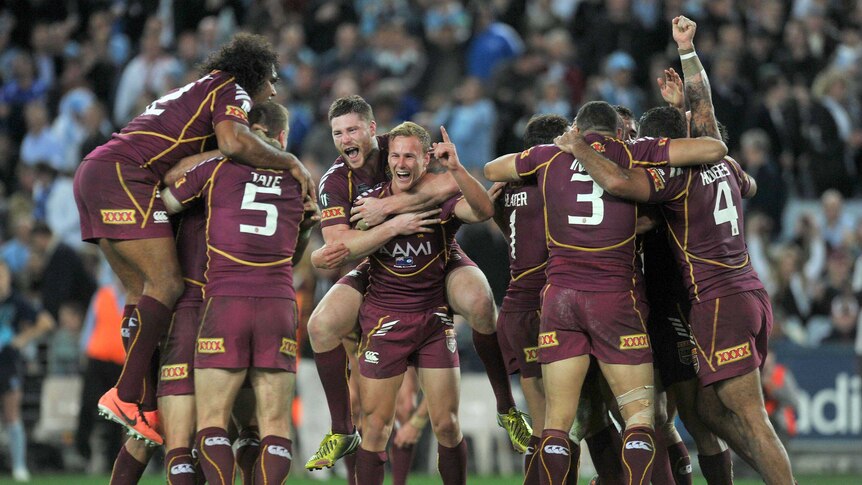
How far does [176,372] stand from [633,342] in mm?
3249

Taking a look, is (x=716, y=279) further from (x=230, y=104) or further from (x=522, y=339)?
(x=230, y=104)

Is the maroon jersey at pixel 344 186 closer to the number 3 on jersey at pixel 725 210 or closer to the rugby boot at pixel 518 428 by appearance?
the rugby boot at pixel 518 428

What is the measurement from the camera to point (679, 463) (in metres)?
10.2

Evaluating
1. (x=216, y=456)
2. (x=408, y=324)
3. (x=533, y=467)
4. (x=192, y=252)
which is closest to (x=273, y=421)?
(x=216, y=456)

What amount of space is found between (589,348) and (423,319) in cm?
140

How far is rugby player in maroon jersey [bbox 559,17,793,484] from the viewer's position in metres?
9.21

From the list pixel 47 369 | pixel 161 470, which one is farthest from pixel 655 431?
pixel 47 369

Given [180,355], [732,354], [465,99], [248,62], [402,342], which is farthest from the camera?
[465,99]

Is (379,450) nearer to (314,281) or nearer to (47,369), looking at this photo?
(314,281)

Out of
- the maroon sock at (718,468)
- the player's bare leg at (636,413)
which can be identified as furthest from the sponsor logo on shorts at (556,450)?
the maroon sock at (718,468)

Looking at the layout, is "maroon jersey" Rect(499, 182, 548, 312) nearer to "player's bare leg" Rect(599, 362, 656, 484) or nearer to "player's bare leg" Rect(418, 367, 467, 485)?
"player's bare leg" Rect(418, 367, 467, 485)

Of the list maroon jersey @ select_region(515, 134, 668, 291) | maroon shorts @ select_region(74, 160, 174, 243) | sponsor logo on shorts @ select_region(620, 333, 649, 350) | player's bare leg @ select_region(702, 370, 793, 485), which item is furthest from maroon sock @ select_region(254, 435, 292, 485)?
player's bare leg @ select_region(702, 370, 793, 485)

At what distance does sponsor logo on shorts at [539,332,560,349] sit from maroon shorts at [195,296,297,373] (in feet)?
5.85

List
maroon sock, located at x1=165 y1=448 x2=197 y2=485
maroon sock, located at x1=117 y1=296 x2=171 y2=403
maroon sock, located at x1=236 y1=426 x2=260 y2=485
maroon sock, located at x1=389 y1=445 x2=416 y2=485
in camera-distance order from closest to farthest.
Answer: maroon sock, located at x1=165 y1=448 x2=197 y2=485
maroon sock, located at x1=117 y1=296 x2=171 y2=403
maroon sock, located at x1=236 y1=426 x2=260 y2=485
maroon sock, located at x1=389 y1=445 x2=416 y2=485
